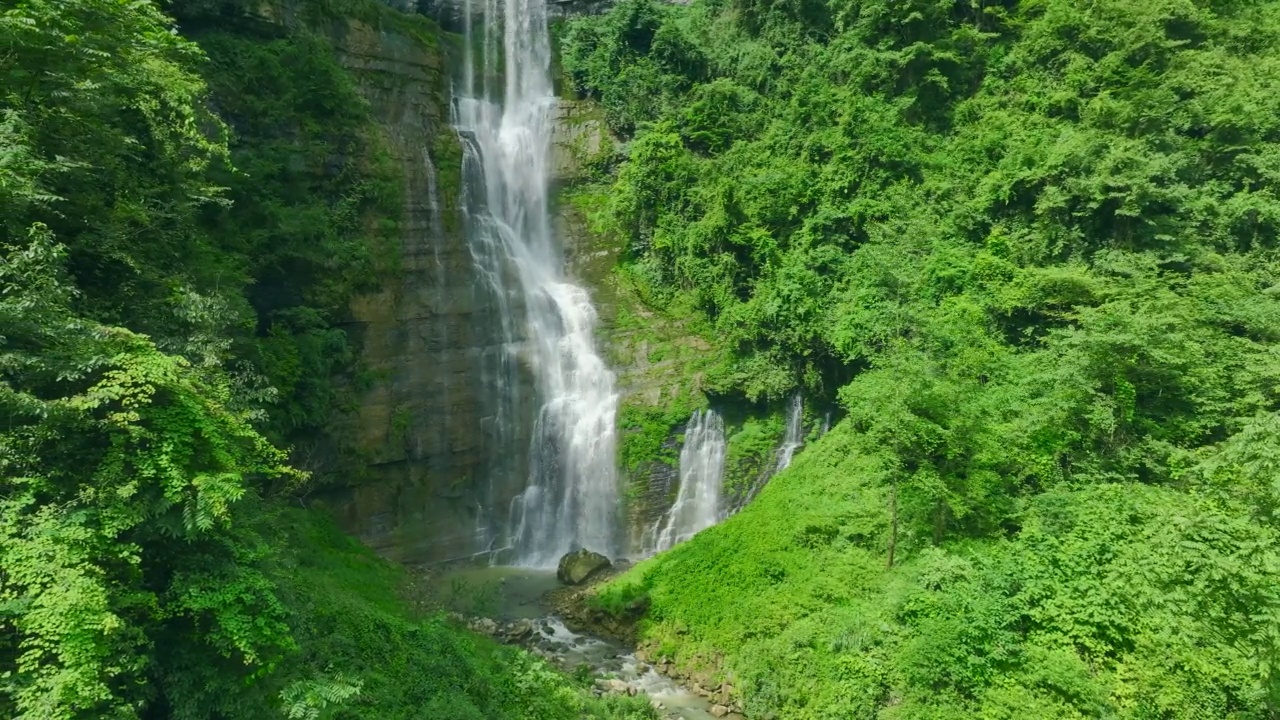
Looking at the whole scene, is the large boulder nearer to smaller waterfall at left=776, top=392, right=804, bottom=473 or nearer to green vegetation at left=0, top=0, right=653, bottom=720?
green vegetation at left=0, top=0, right=653, bottom=720

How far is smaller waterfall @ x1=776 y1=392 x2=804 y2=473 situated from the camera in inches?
845

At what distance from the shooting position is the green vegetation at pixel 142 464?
6465mm

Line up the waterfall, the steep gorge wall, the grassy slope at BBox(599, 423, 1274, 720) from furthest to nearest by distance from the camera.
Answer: the waterfall, the steep gorge wall, the grassy slope at BBox(599, 423, 1274, 720)

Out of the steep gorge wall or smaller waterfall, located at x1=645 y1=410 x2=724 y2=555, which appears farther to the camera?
smaller waterfall, located at x1=645 y1=410 x2=724 y2=555

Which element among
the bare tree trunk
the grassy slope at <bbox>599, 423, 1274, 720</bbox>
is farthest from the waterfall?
the bare tree trunk

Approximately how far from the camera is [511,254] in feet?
83.4

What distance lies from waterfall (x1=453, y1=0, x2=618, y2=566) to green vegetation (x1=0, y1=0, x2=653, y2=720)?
279 inches

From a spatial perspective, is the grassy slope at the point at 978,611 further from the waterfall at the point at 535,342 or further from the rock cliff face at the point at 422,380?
the rock cliff face at the point at 422,380

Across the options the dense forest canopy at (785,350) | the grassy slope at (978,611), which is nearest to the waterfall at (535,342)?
the dense forest canopy at (785,350)

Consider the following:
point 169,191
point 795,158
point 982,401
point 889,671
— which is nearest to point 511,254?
point 795,158

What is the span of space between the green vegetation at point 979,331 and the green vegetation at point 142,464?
5.95 m

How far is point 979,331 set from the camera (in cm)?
1792

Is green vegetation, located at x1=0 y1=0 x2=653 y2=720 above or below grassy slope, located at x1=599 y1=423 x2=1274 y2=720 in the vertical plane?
above

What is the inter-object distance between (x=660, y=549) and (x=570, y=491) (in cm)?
361
